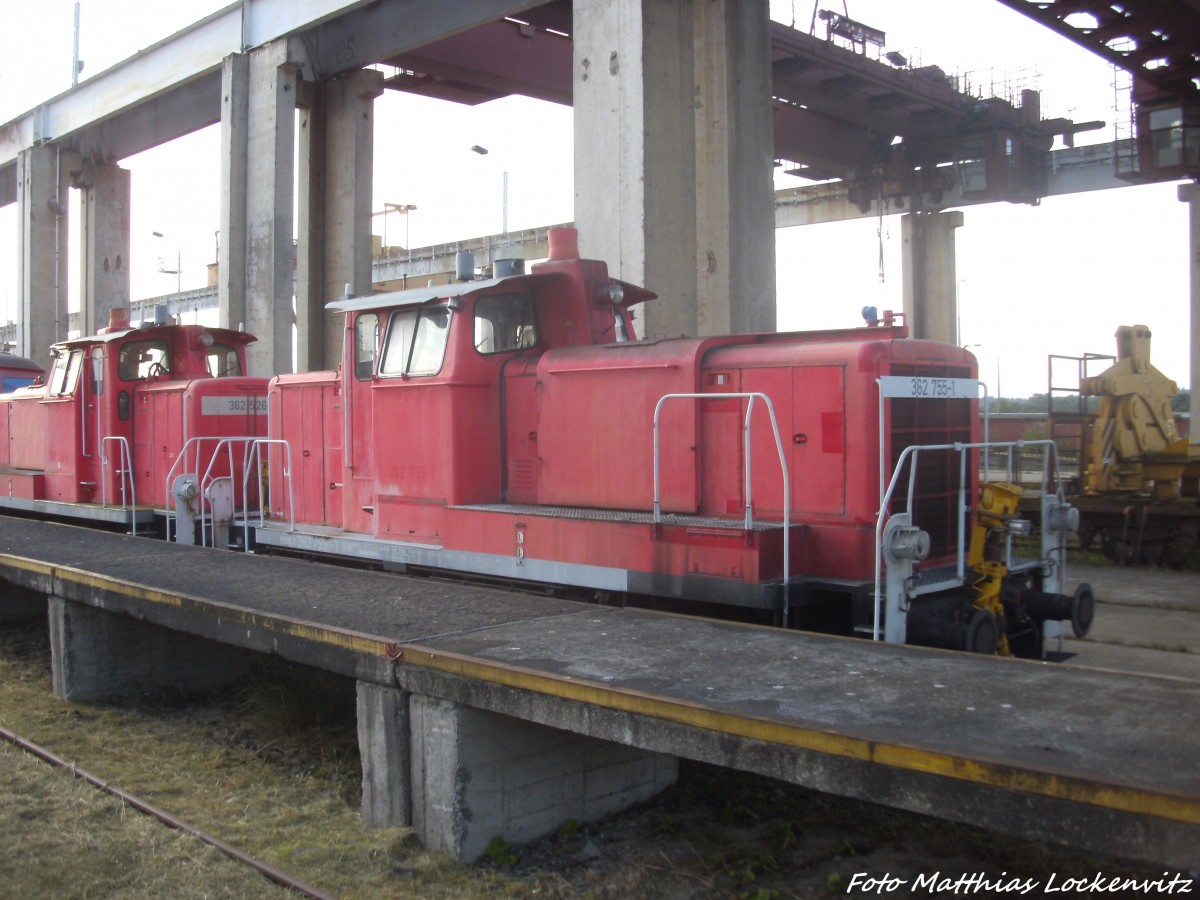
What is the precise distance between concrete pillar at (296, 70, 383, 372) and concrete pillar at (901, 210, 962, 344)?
18.5 meters

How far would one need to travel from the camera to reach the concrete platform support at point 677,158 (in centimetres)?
1194

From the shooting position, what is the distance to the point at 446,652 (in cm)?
470

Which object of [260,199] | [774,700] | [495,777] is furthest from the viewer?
[260,199]

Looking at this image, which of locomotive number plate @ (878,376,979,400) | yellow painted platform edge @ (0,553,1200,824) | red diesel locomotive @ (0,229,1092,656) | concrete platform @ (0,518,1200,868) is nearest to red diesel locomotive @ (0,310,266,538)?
red diesel locomotive @ (0,229,1092,656)

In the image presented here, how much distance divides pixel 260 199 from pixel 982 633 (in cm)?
1555

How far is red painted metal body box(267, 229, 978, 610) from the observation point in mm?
5930

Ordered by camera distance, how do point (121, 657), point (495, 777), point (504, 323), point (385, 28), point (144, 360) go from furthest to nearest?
point (385, 28) → point (144, 360) → point (121, 657) → point (504, 323) → point (495, 777)

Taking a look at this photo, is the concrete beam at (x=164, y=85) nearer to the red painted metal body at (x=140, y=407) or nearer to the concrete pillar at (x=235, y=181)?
the concrete pillar at (x=235, y=181)

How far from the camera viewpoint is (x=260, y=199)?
18.1 m

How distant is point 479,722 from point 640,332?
7.74m

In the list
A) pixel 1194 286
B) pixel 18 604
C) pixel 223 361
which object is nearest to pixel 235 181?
pixel 223 361

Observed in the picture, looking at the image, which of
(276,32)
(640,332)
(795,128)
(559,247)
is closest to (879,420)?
(559,247)

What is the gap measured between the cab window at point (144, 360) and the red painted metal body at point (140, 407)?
11mm

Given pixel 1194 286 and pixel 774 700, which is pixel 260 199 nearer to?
pixel 774 700
